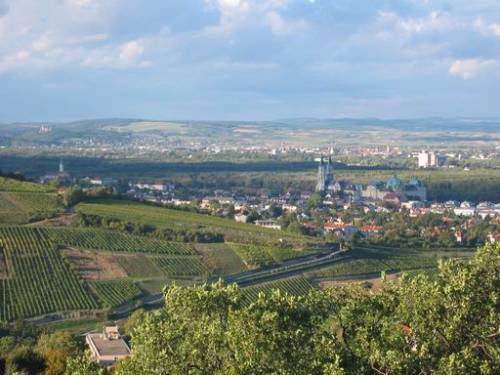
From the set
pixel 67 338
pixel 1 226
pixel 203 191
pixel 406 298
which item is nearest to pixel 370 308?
pixel 406 298

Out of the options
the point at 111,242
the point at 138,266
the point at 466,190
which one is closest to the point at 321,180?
the point at 466,190

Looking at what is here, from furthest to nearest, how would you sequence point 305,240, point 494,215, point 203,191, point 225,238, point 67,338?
point 203,191 → point 494,215 → point 305,240 → point 225,238 → point 67,338

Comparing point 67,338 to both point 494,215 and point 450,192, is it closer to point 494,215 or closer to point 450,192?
point 494,215

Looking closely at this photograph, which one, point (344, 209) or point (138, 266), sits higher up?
point (138, 266)

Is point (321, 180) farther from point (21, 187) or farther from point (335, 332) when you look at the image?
point (335, 332)

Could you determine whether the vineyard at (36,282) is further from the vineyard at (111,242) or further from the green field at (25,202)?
the green field at (25,202)

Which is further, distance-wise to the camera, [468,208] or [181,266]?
[468,208]
